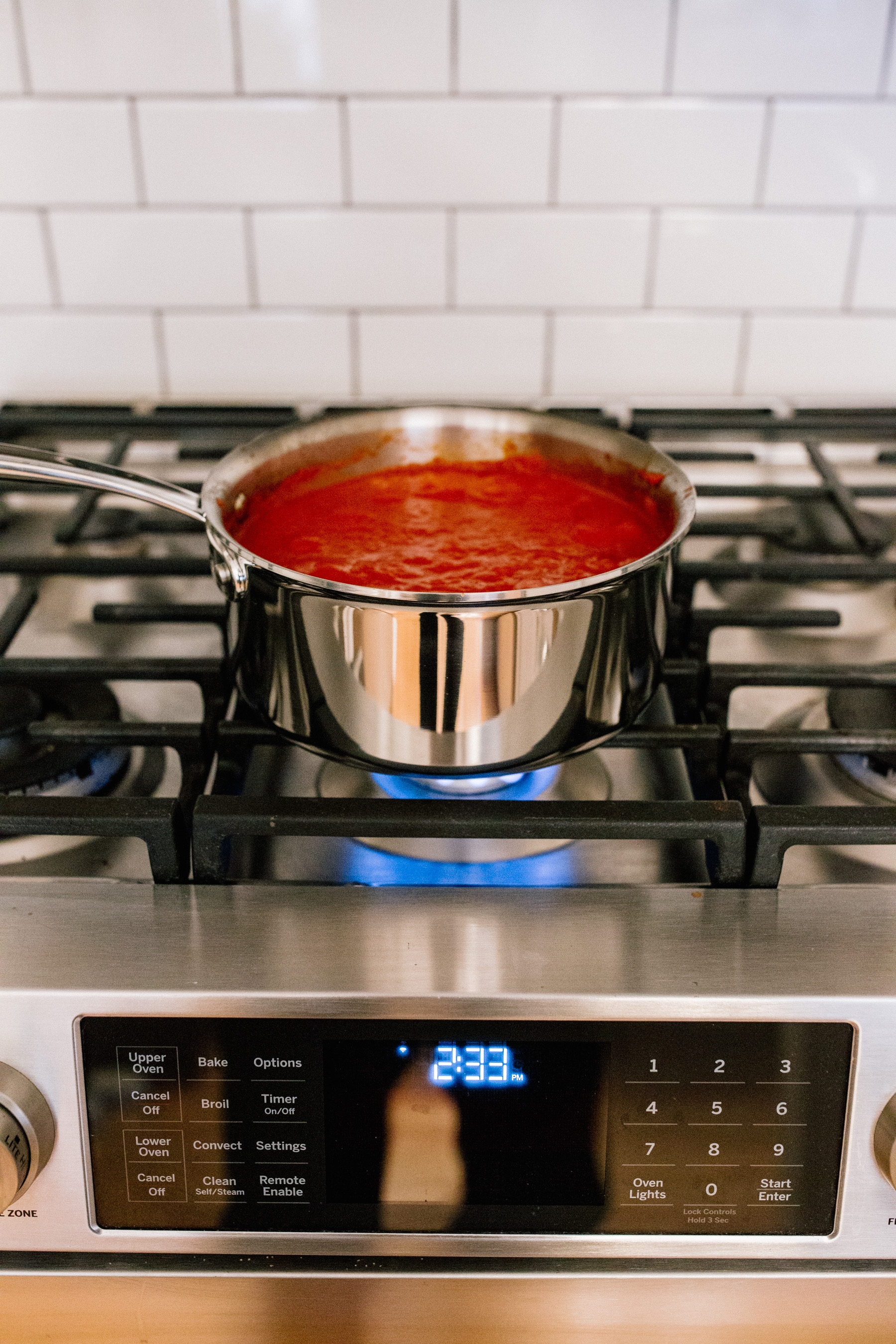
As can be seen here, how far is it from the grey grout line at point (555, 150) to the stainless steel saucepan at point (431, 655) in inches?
20.0

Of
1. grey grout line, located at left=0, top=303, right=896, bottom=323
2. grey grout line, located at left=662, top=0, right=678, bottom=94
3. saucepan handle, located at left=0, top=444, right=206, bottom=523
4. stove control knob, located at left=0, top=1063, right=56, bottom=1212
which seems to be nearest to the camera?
stove control knob, located at left=0, top=1063, right=56, bottom=1212

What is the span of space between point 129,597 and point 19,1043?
1.50 feet

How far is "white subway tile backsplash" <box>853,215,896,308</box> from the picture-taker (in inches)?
40.9

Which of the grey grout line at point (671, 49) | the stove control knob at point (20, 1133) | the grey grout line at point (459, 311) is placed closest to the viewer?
the stove control knob at point (20, 1133)

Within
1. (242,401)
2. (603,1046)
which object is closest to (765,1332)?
(603,1046)

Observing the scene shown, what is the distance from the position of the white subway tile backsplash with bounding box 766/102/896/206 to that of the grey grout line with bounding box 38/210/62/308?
64 cm

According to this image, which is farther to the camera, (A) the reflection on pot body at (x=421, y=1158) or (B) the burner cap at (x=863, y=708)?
(B) the burner cap at (x=863, y=708)

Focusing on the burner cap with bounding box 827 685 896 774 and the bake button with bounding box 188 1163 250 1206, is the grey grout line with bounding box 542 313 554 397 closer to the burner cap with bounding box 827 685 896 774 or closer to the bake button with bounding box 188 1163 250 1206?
the burner cap with bounding box 827 685 896 774

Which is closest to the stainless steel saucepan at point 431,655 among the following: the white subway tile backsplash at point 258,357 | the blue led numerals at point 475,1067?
the blue led numerals at point 475,1067

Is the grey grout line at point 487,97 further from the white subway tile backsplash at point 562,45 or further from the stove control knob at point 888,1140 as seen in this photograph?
the stove control knob at point 888,1140

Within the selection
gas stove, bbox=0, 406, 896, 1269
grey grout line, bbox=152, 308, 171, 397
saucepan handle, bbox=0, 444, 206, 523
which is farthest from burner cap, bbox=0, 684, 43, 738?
grey grout line, bbox=152, 308, 171, 397

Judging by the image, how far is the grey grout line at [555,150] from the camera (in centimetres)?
100

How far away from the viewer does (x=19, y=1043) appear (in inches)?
20.6

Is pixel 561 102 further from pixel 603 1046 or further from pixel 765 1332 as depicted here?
pixel 765 1332
